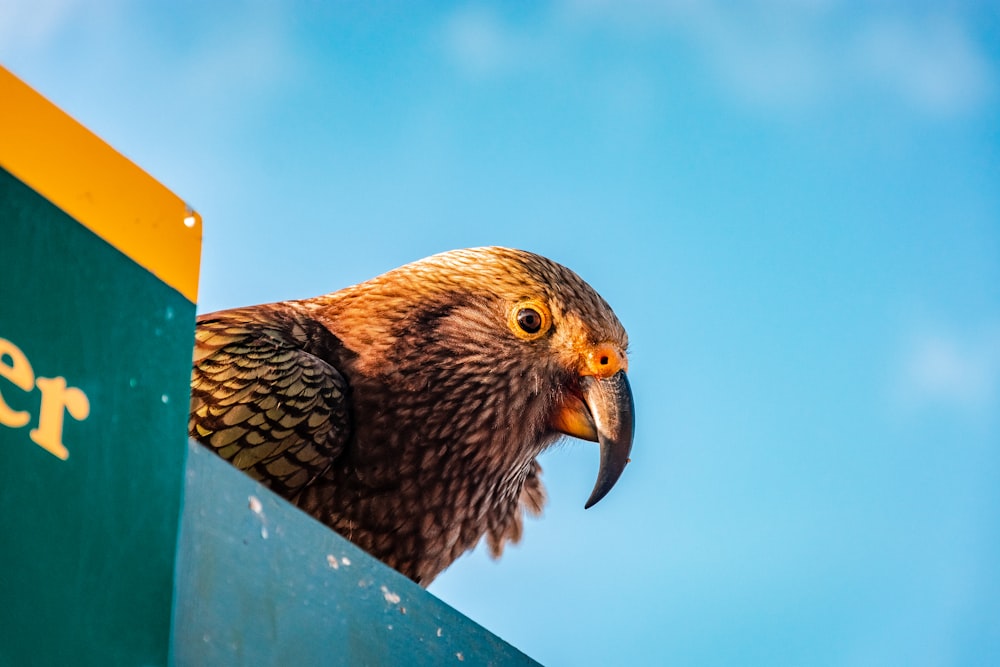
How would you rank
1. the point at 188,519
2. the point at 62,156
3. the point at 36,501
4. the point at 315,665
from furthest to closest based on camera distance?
the point at 315,665, the point at 188,519, the point at 62,156, the point at 36,501

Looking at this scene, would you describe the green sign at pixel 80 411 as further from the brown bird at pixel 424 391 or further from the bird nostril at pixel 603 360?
the bird nostril at pixel 603 360

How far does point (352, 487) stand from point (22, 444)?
7.91 ft

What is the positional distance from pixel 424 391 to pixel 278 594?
2.06 m

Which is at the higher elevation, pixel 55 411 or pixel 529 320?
pixel 529 320

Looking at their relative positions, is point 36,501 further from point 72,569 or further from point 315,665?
point 315,665

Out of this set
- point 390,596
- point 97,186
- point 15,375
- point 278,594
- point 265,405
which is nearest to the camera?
point 15,375

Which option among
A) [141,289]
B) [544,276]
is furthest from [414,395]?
[141,289]

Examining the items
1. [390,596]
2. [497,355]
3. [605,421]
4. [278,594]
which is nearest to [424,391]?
[497,355]

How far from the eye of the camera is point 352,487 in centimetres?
413

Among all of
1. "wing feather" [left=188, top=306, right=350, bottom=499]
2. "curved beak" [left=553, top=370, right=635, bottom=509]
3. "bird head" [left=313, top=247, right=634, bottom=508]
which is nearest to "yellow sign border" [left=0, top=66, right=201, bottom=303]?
"wing feather" [left=188, top=306, right=350, bottom=499]

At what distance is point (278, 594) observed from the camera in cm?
231

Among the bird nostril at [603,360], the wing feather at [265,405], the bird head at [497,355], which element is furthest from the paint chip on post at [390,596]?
the bird nostril at [603,360]

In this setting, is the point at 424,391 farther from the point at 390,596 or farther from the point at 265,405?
the point at 390,596

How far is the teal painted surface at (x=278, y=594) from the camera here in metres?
2.13
